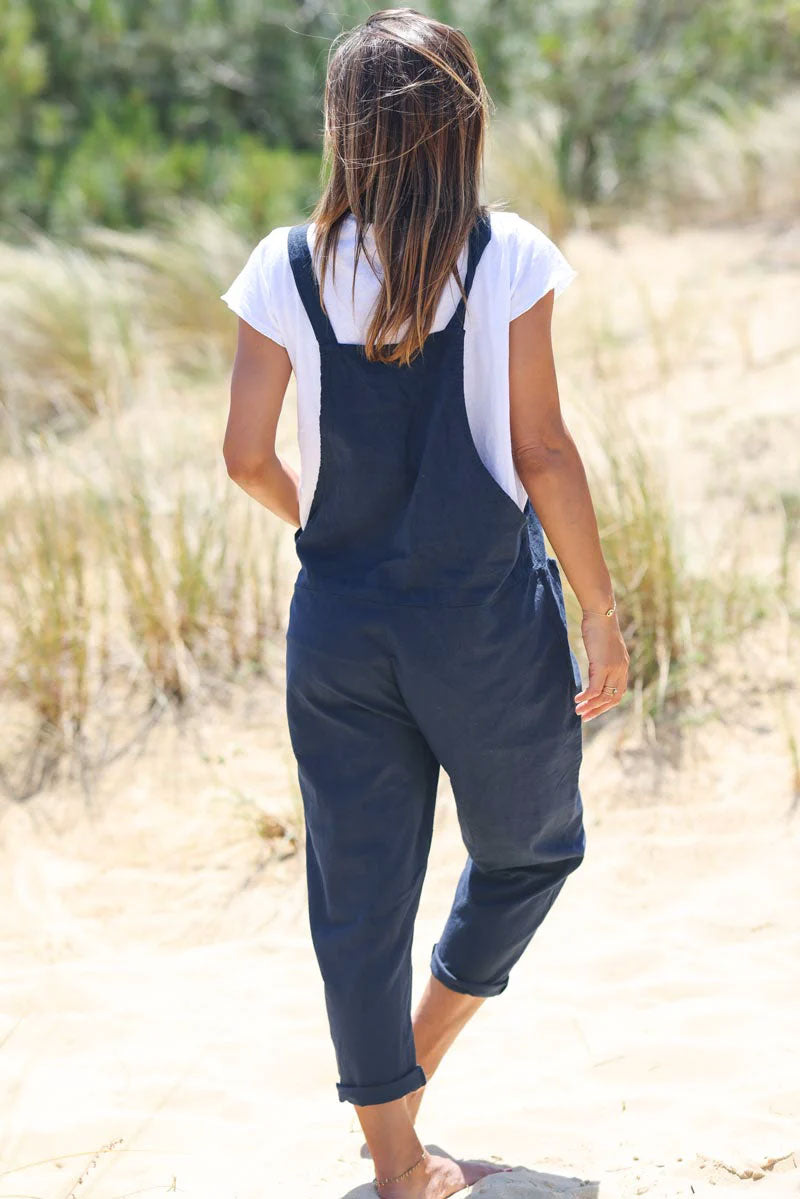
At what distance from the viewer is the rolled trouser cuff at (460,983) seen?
1931 millimetres

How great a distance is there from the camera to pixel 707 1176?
1.89 meters

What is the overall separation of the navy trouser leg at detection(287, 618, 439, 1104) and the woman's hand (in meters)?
0.23

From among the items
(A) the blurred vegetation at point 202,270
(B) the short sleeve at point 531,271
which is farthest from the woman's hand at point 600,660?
(A) the blurred vegetation at point 202,270

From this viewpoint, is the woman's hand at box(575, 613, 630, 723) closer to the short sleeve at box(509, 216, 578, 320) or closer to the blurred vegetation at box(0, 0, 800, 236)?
the short sleeve at box(509, 216, 578, 320)

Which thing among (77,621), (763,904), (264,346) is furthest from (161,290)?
(264,346)

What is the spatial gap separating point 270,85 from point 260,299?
279 inches

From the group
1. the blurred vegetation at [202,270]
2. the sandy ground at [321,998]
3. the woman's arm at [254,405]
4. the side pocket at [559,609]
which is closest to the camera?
the woman's arm at [254,405]

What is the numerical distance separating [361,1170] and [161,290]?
5089 mm

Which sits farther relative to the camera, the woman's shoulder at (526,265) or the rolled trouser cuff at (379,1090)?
the rolled trouser cuff at (379,1090)

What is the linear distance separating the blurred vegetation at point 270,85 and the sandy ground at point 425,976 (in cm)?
398

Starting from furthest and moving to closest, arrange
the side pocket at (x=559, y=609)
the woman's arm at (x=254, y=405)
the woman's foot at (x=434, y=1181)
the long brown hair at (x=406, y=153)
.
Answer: the woman's foot at (x=434, y=1181) → the side pocket at (x=559, y=609) → the woman's arm at (x=254, y=405) → the long brown hair at (x=406, y=153)

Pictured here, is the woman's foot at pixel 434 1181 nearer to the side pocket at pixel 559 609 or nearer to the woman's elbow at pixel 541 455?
the side pocket at pixel 559 609

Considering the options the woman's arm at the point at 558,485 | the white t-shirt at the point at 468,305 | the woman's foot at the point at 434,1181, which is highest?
the white t-shirt at the point at 468,305

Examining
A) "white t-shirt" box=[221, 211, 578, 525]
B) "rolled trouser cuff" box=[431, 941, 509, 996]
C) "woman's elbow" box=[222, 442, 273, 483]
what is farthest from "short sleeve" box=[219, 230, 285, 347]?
"rolled trouser cuff" box=[431, 941, 509, 996]
